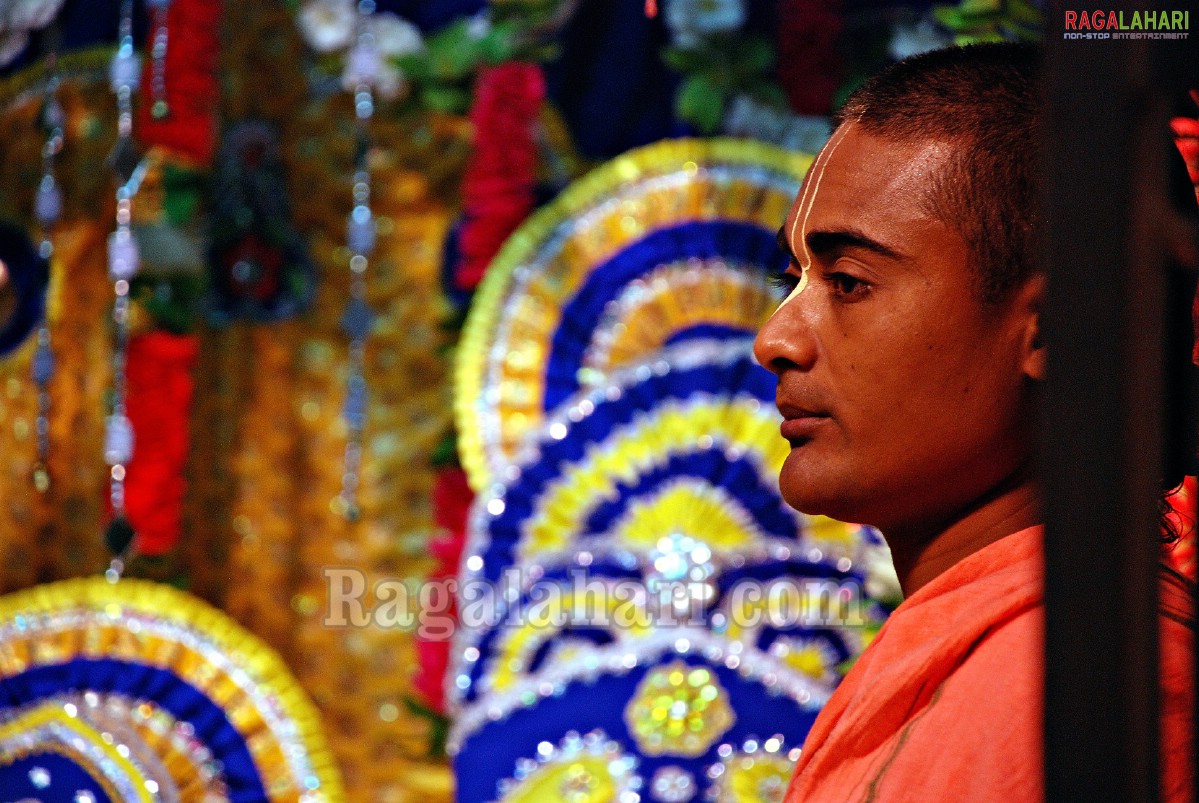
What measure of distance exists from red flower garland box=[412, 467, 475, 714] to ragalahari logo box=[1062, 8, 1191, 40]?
2046mm

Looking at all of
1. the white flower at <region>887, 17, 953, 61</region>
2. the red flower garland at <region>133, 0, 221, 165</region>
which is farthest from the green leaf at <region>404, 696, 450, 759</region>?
the white flower at <region>887, 17, 953, 61</region>

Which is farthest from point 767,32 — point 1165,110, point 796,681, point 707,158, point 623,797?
point 1165,110

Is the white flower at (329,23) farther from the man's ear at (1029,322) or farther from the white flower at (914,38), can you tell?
the man's ear at (1029,322)

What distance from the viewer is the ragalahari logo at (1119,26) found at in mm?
500

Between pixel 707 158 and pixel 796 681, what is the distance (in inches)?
35.0

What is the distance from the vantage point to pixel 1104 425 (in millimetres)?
488

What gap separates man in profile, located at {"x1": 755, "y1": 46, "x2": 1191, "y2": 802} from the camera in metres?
0.86

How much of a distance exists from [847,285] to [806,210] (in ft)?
0.23

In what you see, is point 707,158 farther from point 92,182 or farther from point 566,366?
point 92,182

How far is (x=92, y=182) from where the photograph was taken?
2.68 m

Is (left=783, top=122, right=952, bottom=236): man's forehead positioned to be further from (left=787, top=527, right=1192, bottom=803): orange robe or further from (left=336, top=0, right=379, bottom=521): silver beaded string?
(left=336, top=0, right=379, bottom=521): silver beaded string

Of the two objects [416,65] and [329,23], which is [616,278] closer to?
[416,65]

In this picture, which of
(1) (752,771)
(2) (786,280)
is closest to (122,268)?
(1) (752,771)

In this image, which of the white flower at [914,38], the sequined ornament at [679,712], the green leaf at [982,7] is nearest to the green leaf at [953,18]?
the green leaf at [982,7]
